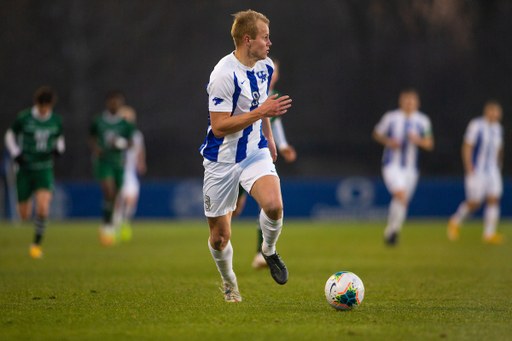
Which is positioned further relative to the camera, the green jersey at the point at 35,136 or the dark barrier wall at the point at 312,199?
the dark barrier wall at the point at 312,199

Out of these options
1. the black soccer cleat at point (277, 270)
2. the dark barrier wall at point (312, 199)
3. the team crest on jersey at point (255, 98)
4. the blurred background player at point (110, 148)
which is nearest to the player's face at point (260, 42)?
the team crest on jersey at point (255, 98)

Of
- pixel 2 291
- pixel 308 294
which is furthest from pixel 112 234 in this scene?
pixel 308 294

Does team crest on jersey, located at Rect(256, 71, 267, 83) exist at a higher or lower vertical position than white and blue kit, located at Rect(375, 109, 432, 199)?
higher

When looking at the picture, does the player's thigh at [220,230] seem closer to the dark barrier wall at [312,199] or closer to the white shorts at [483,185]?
the white shorts at [483,185]

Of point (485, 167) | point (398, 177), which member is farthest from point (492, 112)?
point (398, 177)

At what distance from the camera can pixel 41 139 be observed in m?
9.70

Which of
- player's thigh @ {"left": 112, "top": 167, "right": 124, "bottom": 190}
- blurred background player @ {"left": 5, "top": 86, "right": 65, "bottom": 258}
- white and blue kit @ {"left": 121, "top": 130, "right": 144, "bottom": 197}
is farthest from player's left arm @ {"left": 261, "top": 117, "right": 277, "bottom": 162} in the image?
white and blue kit @ {"left": 121, "top": 130, "right": 144, "bottom": 197}

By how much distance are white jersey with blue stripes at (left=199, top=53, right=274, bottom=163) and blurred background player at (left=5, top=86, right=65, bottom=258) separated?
5198 millimetres

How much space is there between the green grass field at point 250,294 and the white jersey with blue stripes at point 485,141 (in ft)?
6.54

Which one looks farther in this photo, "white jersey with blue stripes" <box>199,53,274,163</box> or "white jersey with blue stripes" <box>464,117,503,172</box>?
"white jersey with blue stripes" <box>464,117,503,172</box>

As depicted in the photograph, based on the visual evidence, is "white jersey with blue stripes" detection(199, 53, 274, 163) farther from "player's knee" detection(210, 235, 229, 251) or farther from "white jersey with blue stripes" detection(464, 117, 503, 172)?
"white jersey with blue stripes" detection(464, 117, 503, 172)

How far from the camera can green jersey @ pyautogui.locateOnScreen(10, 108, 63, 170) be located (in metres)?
9.66

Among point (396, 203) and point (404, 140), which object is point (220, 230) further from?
point (404, 140)

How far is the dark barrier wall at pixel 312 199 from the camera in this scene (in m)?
19.7
